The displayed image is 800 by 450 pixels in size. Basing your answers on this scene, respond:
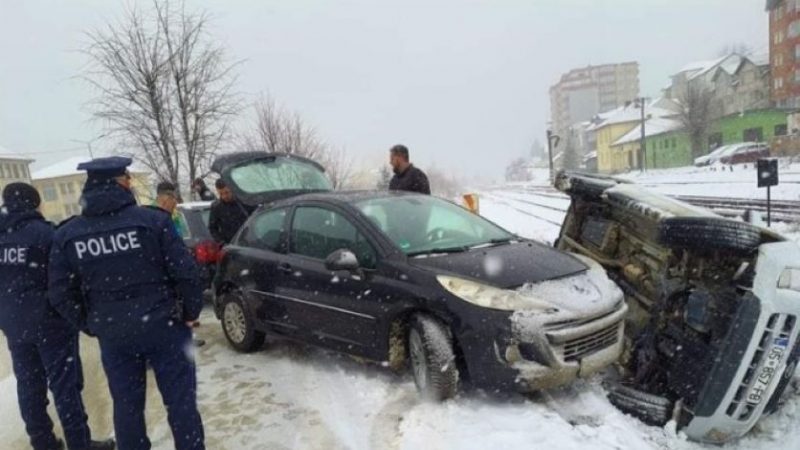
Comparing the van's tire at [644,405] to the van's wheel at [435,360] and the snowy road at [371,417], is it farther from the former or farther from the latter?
the van's wheel at [435,360]

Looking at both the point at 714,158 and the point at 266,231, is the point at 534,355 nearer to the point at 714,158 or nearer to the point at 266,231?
the point at 266,231

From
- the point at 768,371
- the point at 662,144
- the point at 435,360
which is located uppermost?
the point at 435,360

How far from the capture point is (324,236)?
16.6ft

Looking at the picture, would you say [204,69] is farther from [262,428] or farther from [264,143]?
[262,428]

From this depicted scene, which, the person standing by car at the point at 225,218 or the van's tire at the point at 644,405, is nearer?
the van's tire at the point at 644,405

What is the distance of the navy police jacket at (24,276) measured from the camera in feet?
12.2

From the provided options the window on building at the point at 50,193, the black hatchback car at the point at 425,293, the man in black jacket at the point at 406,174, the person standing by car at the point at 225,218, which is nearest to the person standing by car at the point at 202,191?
the person standing by car at the point at 225,218

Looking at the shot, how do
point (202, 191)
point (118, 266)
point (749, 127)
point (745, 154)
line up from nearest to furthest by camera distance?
1. point (118, 266)
2. point (202, 191)
3. point (745, 154)
4. point (749, 127)

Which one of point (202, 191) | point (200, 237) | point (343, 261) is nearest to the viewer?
point (343, 261)

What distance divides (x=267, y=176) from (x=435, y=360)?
4.88 metres

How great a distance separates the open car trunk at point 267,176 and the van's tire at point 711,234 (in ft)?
16.3

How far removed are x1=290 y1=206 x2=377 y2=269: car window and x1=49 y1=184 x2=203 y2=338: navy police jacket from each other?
1.62 metres

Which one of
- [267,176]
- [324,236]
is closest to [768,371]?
[324,236]

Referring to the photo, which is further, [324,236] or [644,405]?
[324,236]
